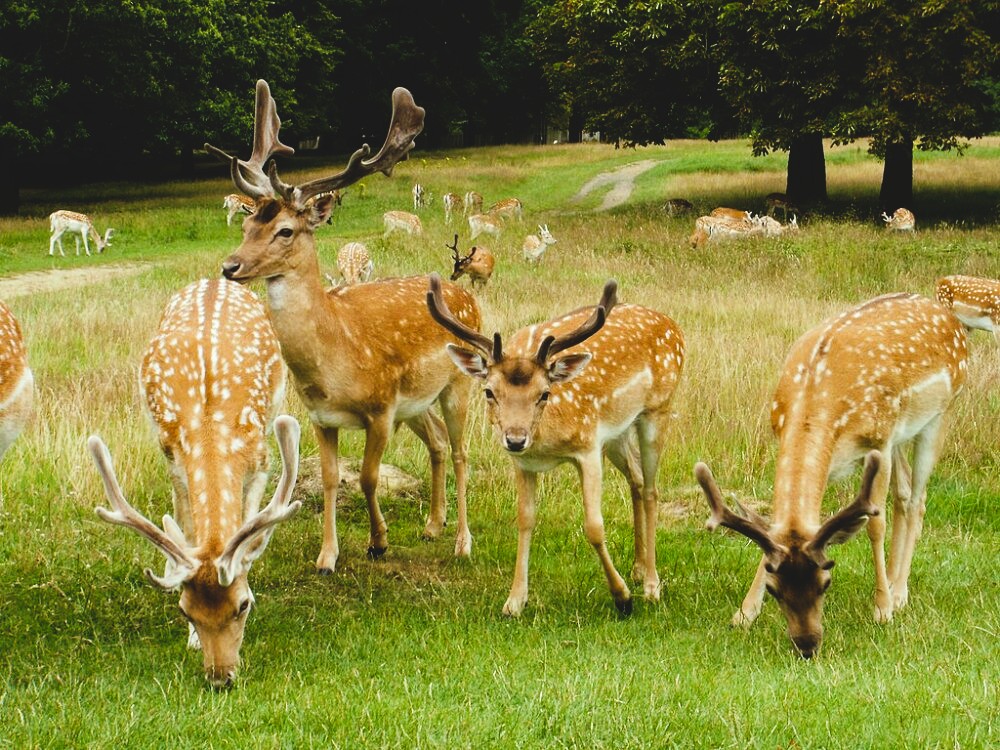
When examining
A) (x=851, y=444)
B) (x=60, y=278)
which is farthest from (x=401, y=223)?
(x=851, y=444)

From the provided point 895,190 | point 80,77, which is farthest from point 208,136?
point 895,190

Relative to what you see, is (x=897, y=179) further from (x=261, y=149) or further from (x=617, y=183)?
(x=261, y=149)

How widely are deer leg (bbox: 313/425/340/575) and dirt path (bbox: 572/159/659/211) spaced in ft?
Result: 74.9

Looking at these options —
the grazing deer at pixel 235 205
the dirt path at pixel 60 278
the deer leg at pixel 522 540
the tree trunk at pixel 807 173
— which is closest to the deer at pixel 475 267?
the dirt path at pixel 60 278

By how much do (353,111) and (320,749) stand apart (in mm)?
43256

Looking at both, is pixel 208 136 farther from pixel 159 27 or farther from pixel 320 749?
pixel 320 749

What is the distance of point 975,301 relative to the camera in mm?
11953

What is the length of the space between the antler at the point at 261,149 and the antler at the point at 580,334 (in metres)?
2.06

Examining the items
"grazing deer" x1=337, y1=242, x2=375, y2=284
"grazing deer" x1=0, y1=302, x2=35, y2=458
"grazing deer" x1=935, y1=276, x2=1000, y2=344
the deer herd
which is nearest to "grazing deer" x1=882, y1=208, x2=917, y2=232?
"grazing deer" x1=935, y1=276, x2=1000, y2=344

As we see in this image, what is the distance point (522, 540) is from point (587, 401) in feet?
2.67

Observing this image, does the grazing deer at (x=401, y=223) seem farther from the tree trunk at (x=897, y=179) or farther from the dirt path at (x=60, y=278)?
the tree trunk at (x=897, y=179)

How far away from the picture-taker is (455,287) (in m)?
7.80

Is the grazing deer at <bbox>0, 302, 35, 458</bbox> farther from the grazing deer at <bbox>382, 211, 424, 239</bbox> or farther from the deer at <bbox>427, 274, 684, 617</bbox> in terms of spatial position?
the grazing deer at <bbox>382, 211, 424, 239</bbox>

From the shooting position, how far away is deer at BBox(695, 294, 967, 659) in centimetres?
509
